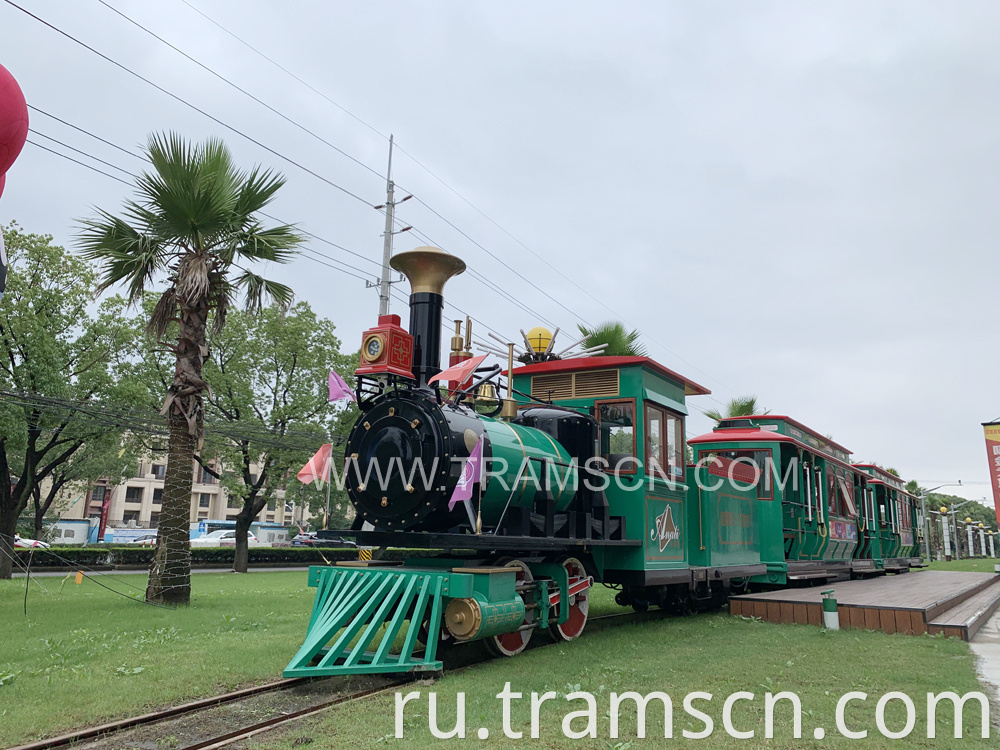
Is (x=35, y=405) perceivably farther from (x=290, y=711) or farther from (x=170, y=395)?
(x=290, y=711)

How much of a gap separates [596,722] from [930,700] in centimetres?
246

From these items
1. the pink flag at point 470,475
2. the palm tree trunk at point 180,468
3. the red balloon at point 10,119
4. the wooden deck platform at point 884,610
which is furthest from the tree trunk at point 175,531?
the red balloon at point 10,119

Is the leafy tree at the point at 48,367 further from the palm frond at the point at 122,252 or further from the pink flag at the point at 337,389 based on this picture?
the pink flag at the point at 337,389

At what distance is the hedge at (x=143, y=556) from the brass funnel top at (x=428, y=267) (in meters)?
12.6

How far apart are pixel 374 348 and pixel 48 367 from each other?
13329 mm

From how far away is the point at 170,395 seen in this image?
11.2 m

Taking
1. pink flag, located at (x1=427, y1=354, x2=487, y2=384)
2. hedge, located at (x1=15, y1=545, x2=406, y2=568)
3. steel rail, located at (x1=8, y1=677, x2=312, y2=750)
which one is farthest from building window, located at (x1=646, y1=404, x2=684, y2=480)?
hedge, located at (x1=15, y1=545, x2=406, y2=568)

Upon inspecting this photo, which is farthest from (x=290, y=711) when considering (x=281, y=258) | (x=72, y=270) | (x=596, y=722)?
(x=72, y=270)

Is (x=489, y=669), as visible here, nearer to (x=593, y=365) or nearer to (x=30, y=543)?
(x=593, y=365)

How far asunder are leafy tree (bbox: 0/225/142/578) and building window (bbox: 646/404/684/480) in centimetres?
1289

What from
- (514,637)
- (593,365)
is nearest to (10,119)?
(514,637)

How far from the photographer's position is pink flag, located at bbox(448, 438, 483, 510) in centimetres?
601

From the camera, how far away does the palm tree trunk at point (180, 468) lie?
36.3ft

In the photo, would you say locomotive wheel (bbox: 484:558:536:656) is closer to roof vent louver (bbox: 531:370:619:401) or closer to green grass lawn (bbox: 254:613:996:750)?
green grass lawn (bbox: 254:613:996:750)
